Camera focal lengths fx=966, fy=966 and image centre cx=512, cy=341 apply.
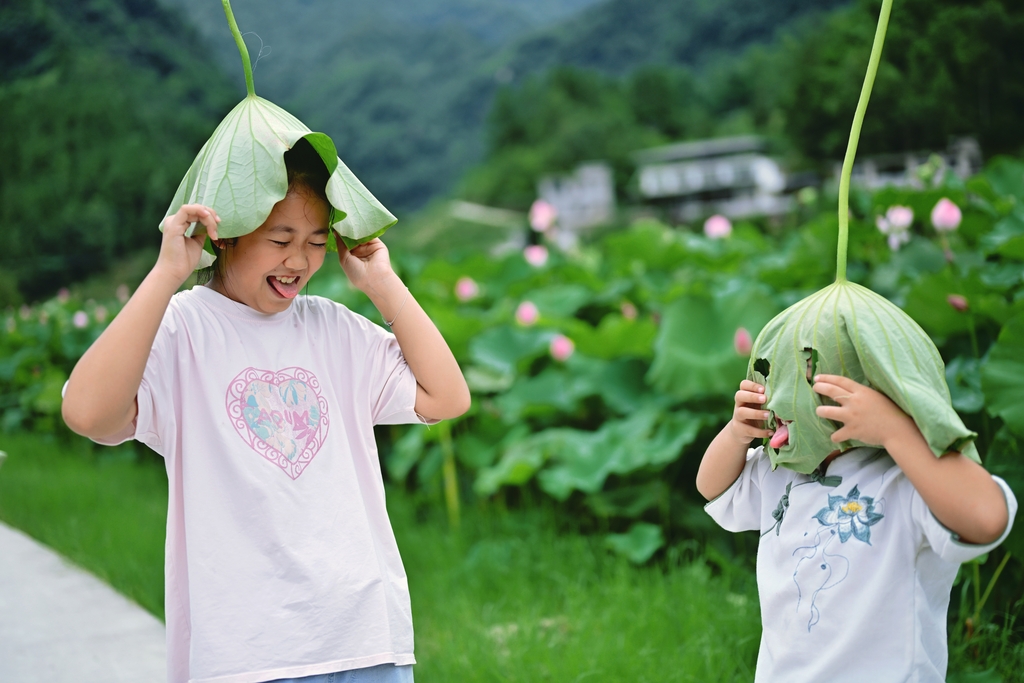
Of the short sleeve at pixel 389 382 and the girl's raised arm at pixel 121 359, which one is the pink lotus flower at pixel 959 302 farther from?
the girl's raised arm at pixel 121 359

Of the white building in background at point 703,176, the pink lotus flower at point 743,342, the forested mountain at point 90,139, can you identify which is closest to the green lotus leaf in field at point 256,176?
the pink lotus flower at point 743,342

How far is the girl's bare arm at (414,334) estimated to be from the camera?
4.83 feet

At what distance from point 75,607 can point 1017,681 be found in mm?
2422

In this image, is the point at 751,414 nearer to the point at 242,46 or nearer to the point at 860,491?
the point at 860,491

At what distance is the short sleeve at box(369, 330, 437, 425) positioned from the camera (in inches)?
58.8

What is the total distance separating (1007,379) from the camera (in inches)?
76.1

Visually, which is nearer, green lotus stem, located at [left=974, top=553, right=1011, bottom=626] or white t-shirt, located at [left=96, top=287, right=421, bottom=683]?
white t-shirt, located at [left=96, top=287, right=421, bottom=683]

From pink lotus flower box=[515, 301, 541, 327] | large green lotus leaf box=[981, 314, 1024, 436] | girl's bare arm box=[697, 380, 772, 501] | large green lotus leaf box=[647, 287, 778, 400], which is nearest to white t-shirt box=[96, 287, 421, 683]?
girl's bare arm box=[697, 380, 772, 501]

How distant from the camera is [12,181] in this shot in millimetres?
7129

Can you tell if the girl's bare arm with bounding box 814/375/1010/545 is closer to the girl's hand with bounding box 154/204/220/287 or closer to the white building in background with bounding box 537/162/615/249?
the girl's hand with bounding box 154/204/220/287

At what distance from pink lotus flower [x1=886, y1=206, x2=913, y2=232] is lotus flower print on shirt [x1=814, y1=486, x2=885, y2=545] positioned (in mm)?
2157

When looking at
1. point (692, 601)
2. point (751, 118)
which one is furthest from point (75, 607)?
point (751, 118)

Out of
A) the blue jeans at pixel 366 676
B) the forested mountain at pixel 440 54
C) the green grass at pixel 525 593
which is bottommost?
the green grass at pixel 525 593

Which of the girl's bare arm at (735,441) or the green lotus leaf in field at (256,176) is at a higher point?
the green lotus leaf in field at (256,176)
